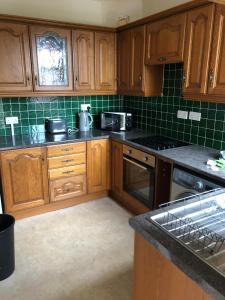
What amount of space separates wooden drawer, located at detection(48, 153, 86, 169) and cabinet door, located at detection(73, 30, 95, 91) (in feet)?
2.67

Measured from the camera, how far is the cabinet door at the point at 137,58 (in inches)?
106

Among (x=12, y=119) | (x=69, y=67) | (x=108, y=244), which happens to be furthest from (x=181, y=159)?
(x=12, y=119)

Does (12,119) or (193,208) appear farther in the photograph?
(12,119)

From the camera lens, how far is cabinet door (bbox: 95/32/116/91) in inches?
118

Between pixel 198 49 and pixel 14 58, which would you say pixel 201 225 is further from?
pixel 14 58

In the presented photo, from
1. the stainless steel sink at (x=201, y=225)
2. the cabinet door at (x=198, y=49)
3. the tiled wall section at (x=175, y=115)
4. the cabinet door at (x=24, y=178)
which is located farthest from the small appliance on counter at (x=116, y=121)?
the stainless steel sink at (x=201, y=225)

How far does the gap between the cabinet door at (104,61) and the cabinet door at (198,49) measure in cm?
119

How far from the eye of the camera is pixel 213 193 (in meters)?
1.38

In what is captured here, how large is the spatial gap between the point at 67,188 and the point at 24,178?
0.52 metres

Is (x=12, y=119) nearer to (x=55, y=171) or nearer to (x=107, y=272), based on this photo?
(x=55, y=171)

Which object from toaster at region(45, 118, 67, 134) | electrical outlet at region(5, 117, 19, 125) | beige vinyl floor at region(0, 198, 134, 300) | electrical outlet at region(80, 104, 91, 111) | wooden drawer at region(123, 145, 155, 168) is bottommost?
beige vinyl floor at region(0, 198, 134, 300)

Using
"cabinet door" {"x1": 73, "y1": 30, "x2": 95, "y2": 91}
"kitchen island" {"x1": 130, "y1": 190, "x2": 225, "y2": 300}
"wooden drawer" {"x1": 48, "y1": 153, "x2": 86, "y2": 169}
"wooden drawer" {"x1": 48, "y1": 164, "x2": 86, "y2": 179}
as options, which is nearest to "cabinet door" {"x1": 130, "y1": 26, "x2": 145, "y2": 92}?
"cabinet door" {"x1": 73, "y1": 30, "x2": 95, "y2": 91}

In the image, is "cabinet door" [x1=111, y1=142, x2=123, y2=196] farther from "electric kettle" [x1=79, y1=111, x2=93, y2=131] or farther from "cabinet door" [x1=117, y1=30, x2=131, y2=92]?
"cabinet door" [x1=117, y1=30, x2=131, y2=92]

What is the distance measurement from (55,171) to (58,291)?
1285 millimetres
